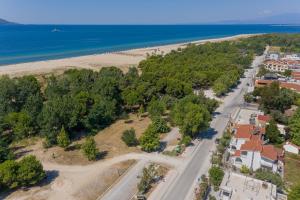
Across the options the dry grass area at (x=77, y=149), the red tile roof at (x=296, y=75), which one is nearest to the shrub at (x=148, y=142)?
the dry grass area at (x=77, y=149)

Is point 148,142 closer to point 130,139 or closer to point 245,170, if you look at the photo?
point 130,139

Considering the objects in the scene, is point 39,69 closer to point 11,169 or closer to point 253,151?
point 11,169

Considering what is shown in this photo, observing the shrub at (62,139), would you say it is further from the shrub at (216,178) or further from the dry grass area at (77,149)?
the shrub at (216,178)

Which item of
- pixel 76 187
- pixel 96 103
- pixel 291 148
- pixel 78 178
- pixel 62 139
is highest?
pixel 96 103

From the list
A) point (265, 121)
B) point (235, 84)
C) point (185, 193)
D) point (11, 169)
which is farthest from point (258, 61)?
point (11, 169)

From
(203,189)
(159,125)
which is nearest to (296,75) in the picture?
(159,125)

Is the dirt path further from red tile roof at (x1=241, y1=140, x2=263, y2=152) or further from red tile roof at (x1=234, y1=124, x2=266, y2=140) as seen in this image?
red tile roof at (x1=234, y1=124, x2=266, y2=140)
